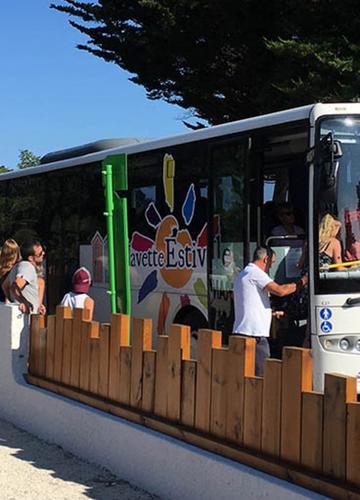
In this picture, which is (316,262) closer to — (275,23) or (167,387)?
(167,387)

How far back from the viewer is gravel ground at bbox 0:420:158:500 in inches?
182

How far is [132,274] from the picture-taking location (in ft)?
32.5

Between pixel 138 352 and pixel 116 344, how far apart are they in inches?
12.0

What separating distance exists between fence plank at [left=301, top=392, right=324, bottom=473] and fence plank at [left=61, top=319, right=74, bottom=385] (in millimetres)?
2682

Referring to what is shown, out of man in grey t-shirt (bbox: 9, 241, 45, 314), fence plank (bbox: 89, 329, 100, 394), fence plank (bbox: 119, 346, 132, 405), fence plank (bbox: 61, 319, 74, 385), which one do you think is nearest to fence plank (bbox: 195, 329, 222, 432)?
fence plank (bbox: 119, 346, 132, 405)

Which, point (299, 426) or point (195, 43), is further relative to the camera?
point (195, 43)

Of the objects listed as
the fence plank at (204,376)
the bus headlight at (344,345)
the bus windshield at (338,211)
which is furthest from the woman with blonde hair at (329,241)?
the fence plank at (204,376)

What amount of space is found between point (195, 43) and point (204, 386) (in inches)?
574

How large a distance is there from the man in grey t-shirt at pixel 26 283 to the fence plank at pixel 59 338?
1163 mm

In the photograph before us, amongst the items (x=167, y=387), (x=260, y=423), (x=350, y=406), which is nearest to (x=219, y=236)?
(x=167, y=387)

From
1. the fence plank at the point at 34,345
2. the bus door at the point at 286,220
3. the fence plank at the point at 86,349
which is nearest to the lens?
the fence plank at the point at 86,349

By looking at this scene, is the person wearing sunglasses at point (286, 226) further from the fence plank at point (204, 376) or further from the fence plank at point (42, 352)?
the fence plank at point (204, 376)

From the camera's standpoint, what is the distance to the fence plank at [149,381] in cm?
492

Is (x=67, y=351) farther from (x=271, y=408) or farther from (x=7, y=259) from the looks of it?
(x=7, y=259)
